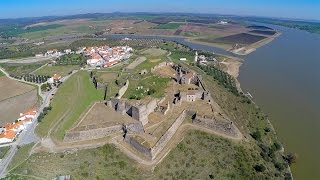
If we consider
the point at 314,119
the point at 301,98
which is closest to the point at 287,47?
the point at 301,98

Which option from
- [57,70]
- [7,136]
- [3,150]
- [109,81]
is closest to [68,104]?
[109,81]

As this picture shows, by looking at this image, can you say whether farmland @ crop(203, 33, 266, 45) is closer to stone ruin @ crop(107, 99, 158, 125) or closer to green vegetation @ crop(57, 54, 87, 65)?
green vegetation @ crop(57, 54, 87, 65)

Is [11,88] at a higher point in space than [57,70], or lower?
lower

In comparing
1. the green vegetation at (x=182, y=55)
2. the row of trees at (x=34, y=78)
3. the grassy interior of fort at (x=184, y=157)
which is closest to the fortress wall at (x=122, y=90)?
the grassy interior of fort at (x=184, y=157)

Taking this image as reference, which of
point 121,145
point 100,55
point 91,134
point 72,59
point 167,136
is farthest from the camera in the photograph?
point 100,55

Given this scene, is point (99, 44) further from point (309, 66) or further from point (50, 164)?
point (50, 164)

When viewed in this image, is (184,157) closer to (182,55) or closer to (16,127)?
(16,127)

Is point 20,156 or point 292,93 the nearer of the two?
point 20,156
